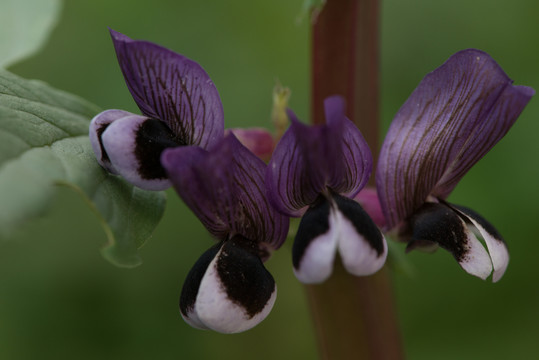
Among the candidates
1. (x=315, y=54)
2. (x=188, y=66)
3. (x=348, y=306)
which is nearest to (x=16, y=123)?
(x=188, y=66)

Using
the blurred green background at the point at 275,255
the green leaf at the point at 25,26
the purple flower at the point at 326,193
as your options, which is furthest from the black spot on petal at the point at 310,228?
the blurred green background at the point at 275,255

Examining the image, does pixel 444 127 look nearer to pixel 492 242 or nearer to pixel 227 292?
pixel 492 242

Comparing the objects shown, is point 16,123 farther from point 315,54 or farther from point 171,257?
point 171,257

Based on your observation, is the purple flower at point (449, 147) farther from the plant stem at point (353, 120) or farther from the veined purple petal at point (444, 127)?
the plant stem at point (353, 120)

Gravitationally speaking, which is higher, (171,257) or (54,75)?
(54,75)

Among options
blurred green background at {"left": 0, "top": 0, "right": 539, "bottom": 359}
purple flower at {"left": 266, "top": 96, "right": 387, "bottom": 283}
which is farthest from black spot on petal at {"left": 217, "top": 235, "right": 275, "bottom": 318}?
blurred green background at {"left": 0, "top": 0, "right": 539, "bottom": 359}

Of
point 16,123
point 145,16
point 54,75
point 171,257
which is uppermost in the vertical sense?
point 16,123

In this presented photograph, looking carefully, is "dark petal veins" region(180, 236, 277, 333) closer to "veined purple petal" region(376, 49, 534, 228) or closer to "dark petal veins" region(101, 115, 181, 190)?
"dark petal veins" region(101, 115, 181, 190)

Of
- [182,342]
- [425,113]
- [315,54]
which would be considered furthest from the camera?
[182,342]
